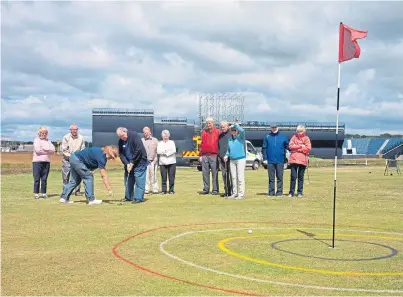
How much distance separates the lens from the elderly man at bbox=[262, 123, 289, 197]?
1571 centimetres

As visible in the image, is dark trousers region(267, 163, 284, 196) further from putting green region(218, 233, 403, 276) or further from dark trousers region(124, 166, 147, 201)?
putting green region(218, 233, 403, 276)

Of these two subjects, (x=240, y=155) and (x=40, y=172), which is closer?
(x=40, y=172)

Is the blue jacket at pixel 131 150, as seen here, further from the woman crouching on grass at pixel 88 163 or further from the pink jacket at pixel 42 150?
the pink jacket at pixel 42 150

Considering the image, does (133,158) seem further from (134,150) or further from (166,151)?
(166,151)

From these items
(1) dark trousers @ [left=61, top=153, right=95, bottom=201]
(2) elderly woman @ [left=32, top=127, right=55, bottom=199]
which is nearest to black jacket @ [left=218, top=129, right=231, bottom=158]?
(1) dark trousers @ [left=61, top=153, right=95, bottom=201]

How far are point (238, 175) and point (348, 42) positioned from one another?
6698mm

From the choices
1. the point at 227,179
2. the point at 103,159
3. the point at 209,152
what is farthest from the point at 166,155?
the point at 103,159

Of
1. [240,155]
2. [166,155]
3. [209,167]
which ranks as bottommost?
[209,167]

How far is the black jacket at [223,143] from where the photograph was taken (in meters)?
16.0

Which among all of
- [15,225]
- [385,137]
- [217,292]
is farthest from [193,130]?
[217,292]

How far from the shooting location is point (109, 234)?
886 centimetres

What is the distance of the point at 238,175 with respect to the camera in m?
15.2

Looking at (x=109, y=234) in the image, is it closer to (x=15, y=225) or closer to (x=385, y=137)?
(x=15, y=225)

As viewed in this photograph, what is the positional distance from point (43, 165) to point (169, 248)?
27.7ft
